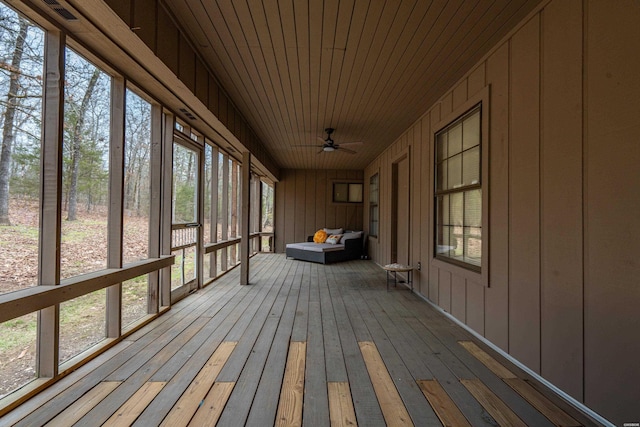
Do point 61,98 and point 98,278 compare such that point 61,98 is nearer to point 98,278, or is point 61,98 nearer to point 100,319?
point 98,278

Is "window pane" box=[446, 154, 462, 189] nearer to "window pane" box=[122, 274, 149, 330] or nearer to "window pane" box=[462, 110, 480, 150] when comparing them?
"window pane" box=[462, 110, 480, 150]

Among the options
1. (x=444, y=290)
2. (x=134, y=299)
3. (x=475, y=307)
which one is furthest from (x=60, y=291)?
(x=444, y=290)

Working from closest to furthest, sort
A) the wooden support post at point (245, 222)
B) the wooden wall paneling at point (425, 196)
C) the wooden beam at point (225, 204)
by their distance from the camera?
the wooden wall paneling at point (425, 196) → the wooden support post at point (245, 222) → the wooden beam at point (225, 204)

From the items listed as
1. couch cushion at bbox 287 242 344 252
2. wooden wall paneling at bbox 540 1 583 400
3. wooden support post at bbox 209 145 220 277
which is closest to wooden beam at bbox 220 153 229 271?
wooden support post at bbox 209 145 220 277

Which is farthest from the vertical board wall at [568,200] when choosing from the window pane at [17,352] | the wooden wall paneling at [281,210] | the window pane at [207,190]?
the wooden wall paneling at [281,210]

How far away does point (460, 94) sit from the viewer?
3.18 metres

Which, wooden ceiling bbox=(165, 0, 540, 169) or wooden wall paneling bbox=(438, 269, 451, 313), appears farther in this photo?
wooden wall paneling bbox=(438, 269, 451, 313)

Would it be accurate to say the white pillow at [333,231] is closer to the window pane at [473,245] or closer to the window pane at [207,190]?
the window pane at [207,190]

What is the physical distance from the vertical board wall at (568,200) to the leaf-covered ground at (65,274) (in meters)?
3.23

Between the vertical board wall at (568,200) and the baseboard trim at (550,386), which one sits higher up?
the vertical board wall at (568,200)

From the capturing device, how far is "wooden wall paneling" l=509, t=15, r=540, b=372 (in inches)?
81.4

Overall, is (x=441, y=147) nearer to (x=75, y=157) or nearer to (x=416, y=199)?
(x=416, y=199)

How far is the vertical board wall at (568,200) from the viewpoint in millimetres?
1476

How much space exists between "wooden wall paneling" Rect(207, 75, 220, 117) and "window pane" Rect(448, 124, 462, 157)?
8.94 ft
